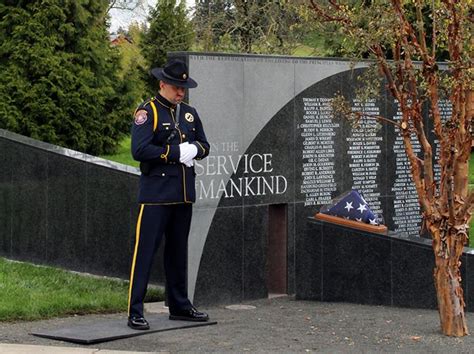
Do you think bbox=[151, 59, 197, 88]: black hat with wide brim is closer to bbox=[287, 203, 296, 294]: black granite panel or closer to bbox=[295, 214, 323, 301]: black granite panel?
bbox=[295, 214, 323, 301]: black granite panel

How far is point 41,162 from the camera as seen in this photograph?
11.5 m

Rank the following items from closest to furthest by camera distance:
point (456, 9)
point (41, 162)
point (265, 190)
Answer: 1. point (456, 9)
2. point (265, 190)
3. point (41, 162)

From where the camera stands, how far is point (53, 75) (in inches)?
693

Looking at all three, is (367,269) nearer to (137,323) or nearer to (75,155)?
(137,323)

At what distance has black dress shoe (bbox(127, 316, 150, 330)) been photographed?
26.4ft

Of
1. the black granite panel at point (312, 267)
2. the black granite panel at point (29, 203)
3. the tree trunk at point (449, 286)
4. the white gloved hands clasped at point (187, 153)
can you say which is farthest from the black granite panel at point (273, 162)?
the tree trunk at point (449, 286)

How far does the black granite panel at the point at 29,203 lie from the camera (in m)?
11.4

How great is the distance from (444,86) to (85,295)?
12.6ft

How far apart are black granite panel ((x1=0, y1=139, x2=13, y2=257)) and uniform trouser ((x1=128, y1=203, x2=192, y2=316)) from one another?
3597mm

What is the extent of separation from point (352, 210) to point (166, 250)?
8.61ft

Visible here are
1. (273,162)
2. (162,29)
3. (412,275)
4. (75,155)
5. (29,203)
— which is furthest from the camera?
(162,29)

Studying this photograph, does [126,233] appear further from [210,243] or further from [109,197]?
[210,243]

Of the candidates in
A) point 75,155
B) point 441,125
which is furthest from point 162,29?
point 441,125

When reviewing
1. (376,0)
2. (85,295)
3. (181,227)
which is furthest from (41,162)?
(376,0)
